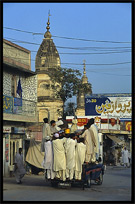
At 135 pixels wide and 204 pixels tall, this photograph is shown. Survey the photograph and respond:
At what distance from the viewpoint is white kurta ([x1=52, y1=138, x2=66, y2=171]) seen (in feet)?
53.8

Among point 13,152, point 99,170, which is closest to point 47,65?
point 13,152

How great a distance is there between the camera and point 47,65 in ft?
170

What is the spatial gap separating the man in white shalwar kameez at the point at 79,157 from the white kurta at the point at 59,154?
0.45 m

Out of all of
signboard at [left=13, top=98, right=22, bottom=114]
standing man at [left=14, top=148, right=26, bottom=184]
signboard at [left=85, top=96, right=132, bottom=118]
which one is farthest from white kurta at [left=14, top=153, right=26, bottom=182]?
signboard at [left=85, top=96, right=132, bottom=118]

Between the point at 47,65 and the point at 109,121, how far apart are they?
10.7 meters

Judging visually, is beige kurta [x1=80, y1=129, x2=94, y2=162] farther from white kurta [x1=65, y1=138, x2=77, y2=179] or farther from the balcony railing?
the balcony railing

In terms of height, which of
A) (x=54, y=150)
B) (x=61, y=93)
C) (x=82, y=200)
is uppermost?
(x=61, y=93)

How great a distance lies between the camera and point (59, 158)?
16.5m

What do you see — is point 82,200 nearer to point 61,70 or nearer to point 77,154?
point 77,154

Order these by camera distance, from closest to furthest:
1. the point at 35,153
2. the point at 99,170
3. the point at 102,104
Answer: the point at 99,170 < the point at 35,153 < the point at 102,104

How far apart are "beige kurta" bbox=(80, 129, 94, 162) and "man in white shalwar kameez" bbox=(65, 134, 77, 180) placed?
637mm

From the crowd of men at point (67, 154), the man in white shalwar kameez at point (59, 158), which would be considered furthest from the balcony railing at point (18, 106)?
the man in white shalwar kameez at point (59, 158)

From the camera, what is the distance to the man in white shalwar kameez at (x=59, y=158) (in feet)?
53.7

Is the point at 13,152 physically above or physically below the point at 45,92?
below
